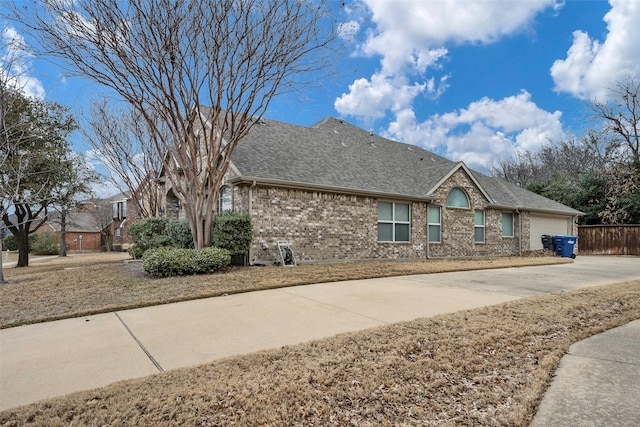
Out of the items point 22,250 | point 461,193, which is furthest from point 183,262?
point 22,250

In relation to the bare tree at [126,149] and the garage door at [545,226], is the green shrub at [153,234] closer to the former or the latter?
the bare tree at [126,149]

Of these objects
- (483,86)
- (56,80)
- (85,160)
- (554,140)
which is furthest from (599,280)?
(554,140)

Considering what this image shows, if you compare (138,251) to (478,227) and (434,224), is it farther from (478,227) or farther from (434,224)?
(478,227)

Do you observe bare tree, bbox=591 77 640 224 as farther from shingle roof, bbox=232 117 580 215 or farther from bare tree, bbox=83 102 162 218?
bare tree, bbox=83 102 162 218

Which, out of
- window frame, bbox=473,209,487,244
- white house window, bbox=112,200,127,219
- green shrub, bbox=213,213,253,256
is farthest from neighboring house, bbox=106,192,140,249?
window frame, bbox=473,209,487,244

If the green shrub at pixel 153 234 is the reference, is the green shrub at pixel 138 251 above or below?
below

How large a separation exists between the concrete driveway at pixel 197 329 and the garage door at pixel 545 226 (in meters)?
12.6

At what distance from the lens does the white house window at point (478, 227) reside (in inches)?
655

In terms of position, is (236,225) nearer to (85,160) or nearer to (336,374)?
(336,374)

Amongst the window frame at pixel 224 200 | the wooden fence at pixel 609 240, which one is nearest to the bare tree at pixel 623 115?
the wooden fence at pixel 609 240

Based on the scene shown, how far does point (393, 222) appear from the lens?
14219 millimetres

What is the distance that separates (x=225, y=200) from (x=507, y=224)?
555 inches

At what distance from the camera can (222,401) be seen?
2.67m

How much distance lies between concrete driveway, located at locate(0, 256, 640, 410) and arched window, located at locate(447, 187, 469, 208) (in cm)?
799
